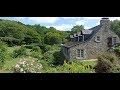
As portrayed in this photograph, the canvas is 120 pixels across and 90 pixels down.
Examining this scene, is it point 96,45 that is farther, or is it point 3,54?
point 96,45

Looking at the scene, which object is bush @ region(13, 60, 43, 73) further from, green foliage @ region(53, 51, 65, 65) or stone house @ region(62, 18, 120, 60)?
stone house @ region(62, 18, 120, 60)

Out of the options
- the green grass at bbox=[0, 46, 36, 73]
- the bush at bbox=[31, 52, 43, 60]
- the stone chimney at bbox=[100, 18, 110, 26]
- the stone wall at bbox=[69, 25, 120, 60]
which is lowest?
the green grass at bbox=[0, 46, 36, 73]

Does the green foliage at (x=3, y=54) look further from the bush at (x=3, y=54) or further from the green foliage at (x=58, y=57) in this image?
the green foliage at (x=58, y=57)

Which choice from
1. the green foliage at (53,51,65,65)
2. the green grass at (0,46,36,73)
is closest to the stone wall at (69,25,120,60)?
the green foliage at (53,51,65,65)

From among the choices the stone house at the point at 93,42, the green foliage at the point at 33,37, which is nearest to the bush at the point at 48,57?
the green foliage at the point at 33,37

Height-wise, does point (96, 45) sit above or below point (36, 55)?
above

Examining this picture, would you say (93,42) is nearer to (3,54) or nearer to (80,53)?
(80,53)

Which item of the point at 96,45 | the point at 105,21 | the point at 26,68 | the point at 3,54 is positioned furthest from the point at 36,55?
the point at 105,21

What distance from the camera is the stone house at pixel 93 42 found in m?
13.1

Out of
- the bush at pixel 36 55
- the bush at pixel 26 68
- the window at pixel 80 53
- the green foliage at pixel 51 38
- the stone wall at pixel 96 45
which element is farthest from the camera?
the stone wall at pixel 96 45

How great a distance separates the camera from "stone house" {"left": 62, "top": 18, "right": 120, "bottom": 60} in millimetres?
13086

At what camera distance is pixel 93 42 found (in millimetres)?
13820
